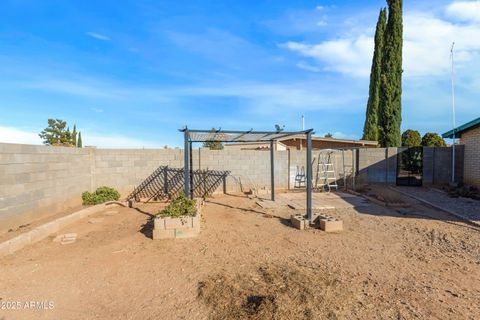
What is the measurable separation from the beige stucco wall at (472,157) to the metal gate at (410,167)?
5.32 ft

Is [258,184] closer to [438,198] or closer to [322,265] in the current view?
[438,198]

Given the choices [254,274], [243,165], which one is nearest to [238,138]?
[243,165]

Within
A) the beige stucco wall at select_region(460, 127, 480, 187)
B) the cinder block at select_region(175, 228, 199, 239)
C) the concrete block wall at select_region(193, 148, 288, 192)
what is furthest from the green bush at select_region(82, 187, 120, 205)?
the beige stucco wall at select_region(460, 127, 480, 187)

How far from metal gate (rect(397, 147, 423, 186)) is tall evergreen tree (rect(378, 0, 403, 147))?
504 cm

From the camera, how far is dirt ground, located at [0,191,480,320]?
2742mm

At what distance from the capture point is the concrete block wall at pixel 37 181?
203 inches

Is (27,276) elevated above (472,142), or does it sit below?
below

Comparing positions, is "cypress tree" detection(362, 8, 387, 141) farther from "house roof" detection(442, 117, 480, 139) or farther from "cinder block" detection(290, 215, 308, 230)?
"cinder block" detection(290, 215, 308, 230)

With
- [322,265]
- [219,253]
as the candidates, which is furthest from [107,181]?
[322,265]

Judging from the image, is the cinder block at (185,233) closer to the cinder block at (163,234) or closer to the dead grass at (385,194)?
the cinder block at (163,234)

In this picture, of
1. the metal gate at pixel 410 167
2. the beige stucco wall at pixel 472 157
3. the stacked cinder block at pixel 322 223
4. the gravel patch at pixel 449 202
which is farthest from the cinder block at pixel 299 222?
the beige stucco wall at pixel 472 157

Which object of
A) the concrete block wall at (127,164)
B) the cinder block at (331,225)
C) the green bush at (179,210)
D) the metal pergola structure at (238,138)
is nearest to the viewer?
the green bush at (179,210)

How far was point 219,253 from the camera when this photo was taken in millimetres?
4391

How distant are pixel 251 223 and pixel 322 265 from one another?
2.65 metres
